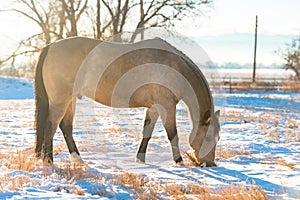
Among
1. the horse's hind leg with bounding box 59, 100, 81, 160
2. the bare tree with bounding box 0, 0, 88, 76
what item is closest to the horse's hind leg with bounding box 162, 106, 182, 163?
the horse's hind leg with bounding box 59, 100, 81, 160

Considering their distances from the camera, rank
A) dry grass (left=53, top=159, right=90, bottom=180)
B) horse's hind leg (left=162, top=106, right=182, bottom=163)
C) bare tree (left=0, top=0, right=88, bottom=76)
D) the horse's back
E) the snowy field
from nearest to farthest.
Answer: the snowy field → dry grass (left=53, top=159, right=90, bottom=180) → the horse's back → horse's hind leg (left=162, top=106, right=182, bottom=163) → bare tree (left=0, top=0, right=88, bottom=76)

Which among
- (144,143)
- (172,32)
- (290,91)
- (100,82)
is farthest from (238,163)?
(290,91)

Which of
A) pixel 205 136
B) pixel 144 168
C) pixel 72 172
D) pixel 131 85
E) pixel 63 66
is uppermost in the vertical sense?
pixel 63 66

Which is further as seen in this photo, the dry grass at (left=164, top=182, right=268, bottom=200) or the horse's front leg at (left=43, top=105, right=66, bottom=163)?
the horse's front leg at (left=43, top=105, right=66, bottom=163)

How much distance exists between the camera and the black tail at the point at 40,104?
5.31 meters

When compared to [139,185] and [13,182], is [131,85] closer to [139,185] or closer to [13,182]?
[139,185]

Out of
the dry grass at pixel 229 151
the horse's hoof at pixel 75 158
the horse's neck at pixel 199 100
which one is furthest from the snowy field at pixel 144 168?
the horse's neck at pixel 199 100

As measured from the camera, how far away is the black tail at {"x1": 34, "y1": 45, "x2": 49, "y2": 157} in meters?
5.31

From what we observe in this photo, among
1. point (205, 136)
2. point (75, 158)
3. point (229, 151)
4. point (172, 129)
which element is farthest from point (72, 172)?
point (229, 151)

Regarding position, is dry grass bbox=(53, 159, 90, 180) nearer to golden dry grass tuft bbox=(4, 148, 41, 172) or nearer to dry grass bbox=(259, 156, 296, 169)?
golden dry grass tuft bbox=(4, 148, 41, 172)

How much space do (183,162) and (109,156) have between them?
47.8 inches

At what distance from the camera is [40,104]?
533 centimetres

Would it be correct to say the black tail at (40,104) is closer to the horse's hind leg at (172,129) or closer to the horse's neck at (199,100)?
the horse's hind leg at (172,129)

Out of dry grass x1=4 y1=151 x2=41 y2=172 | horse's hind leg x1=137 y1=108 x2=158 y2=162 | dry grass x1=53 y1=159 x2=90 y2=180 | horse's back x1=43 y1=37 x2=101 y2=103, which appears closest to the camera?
dry grass x1=53 y1=159 x2=90 y2=180
